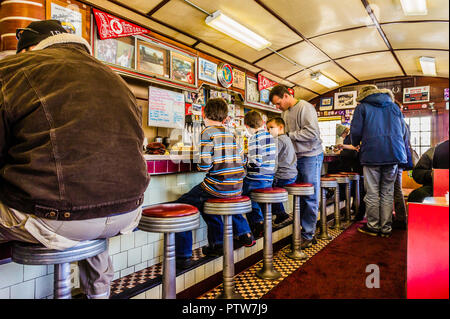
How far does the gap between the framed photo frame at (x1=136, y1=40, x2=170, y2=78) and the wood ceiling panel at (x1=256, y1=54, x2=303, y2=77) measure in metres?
2.34

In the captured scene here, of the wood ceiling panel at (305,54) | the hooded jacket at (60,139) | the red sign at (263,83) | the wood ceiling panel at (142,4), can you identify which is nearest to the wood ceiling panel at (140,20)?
the wood ceiling panel at (142,4)

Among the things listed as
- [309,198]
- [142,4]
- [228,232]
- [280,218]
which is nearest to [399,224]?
[309,198]

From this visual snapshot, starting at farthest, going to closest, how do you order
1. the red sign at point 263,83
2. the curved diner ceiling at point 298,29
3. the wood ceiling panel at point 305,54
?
the red sign at point 263,83 < the wood ceiling panel at point 305,54 < the curved diner ceiling at point 298,29

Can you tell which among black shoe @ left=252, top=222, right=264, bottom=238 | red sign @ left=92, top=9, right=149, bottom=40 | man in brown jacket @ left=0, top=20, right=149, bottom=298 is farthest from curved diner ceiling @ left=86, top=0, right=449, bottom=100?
man in brown jacket @ left=0, top=20, right=149, bottom=298

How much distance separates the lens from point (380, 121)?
297cm

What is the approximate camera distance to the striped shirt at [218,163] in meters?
2.07

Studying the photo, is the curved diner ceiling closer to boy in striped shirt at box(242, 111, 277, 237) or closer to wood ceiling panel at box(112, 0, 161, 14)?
wood ceiling panel at box(112, 0, 161, 14)

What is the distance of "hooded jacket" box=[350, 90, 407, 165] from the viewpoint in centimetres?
282

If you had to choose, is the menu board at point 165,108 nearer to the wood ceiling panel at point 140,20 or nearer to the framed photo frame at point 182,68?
the framed photo frame at point 182,68

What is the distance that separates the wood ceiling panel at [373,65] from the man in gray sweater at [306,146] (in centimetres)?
146

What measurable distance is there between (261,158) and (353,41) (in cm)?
341

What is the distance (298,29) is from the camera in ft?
15.0

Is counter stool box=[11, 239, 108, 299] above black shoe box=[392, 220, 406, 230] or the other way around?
above
